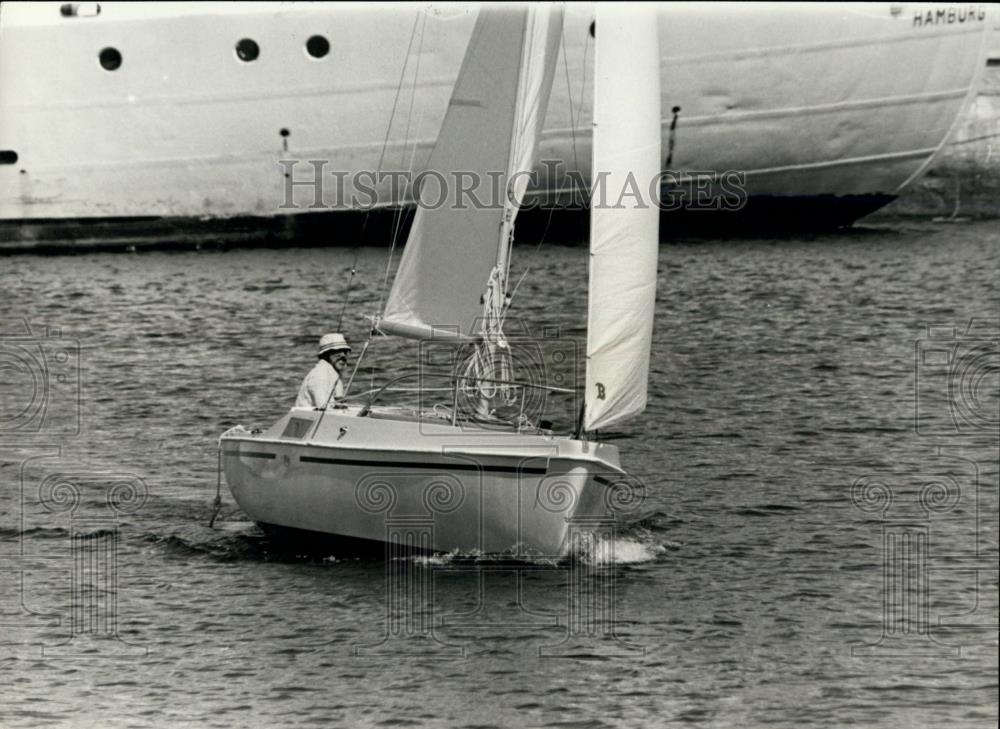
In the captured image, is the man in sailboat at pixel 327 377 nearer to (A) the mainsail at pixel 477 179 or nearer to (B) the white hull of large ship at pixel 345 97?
(A) the mainsail at pixel 477 179

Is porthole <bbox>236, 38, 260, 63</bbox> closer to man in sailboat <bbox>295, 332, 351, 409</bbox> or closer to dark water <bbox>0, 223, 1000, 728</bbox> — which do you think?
dark water <bbox>0, 223, 1000, 728</bbox>

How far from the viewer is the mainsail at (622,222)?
1541 cm

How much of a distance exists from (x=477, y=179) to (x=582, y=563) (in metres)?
4.28

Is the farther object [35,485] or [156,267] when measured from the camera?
[156,267]

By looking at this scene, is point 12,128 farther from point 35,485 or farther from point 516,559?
point 516,559

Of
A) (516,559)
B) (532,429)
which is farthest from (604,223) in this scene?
(516,559)

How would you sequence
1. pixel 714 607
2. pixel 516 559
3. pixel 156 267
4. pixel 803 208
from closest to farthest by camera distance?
pixel 714 607, pixel 516 559, pixel 156 267, pixel 803 208

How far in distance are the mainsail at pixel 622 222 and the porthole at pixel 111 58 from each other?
89.6 ft

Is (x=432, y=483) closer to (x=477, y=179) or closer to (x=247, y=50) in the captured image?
(x=477, y=179)

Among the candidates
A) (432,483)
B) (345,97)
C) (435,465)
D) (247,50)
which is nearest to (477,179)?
(435,465)

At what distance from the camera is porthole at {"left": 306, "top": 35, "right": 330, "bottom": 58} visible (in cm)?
4012

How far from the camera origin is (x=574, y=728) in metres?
12.6

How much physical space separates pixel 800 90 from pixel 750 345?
1476cm

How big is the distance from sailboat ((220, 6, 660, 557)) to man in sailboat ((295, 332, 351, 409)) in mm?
211
